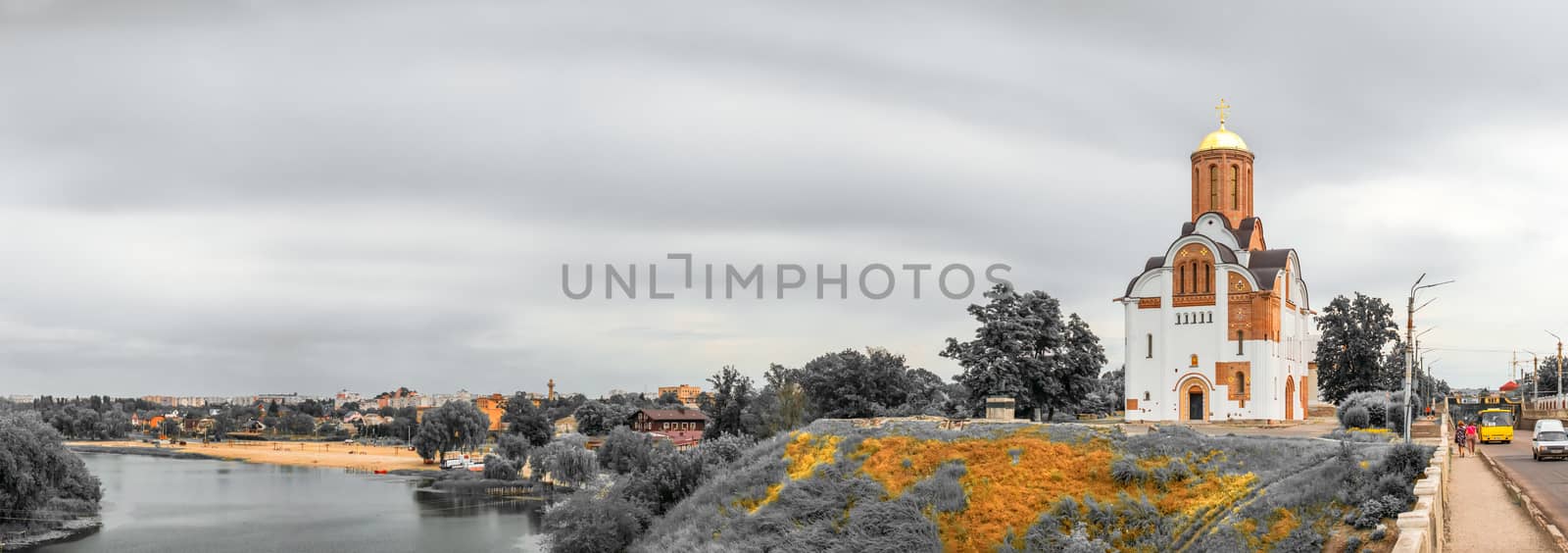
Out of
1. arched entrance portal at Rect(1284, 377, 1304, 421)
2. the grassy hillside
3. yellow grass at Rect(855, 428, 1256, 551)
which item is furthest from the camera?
arched entrance portal at Rect(1284, 377, 1304, 421)

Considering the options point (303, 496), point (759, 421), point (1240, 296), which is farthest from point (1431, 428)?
point (303, 496)

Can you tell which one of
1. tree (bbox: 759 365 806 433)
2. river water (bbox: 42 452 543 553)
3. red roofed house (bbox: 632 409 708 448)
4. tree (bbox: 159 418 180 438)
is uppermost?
tree (bbox: 759 365 806 433)

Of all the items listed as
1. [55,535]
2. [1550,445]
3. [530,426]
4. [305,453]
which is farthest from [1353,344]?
[305,453]

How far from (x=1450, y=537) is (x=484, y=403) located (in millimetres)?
158429

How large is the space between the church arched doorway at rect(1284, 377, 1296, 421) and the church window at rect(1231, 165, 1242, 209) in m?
7.08

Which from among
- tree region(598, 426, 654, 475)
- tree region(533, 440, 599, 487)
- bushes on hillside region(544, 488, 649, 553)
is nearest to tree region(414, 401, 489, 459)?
tree region(598, 426, 654, 475)

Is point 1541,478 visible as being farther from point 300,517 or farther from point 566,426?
point 566,426

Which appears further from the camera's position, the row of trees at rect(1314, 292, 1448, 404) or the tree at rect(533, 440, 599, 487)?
the tree at rect(533, 440, 599, 487)

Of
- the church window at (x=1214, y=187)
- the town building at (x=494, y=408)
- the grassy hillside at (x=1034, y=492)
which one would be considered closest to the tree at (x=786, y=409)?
the church window at (x=1214, y=187)

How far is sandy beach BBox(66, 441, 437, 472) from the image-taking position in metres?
92.0

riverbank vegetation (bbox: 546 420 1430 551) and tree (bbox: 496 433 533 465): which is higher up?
riverbank vegetation (bbox: 546 420 1430 551)

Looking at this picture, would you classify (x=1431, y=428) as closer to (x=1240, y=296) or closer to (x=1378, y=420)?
(x=1378, y=420)

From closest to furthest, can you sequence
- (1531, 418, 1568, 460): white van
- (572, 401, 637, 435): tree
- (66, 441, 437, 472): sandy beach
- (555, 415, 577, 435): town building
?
(1531, 418, 1568, 460): white van
(572, 401, 637, 435): tree
(66, 441, 437, 472): sandy beach
(555, 415, 577, 435): town building

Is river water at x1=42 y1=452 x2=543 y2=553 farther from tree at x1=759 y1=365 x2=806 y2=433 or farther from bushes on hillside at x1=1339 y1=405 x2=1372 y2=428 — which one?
bushes on hillside at x1=1339 y1=405 x2=1372 y2=428
